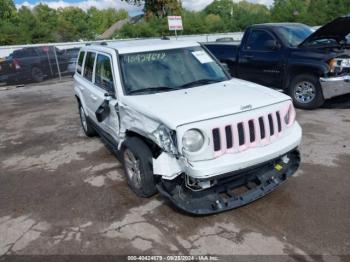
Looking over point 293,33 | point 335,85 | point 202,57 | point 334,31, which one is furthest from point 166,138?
point 293,33

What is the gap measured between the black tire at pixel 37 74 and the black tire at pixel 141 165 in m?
13.3

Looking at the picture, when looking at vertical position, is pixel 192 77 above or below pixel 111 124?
above

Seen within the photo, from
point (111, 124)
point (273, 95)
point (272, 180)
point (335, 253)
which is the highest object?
point (273, 95)

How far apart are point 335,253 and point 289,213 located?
702mm

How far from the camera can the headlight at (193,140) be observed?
3.27 meters

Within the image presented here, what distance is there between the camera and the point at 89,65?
19.0 ft

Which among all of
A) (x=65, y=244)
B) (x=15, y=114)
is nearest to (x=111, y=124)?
(x=65, y=244)

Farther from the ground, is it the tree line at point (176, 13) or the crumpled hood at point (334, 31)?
the tree line at point (176, 13)

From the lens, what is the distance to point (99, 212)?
399 cm

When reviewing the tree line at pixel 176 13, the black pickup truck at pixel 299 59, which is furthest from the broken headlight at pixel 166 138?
the tree line at pixel 176 13

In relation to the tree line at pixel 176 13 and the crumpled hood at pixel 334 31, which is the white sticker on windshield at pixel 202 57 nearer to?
the crumpled hood at pixel 334 31

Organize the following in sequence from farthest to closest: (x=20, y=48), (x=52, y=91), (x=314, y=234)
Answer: (x=20, y=48) < (x=52, y=91) < (x=314, y=234)

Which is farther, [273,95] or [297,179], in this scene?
[297,179]

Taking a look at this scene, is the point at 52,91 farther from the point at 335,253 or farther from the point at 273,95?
the point at 335,253
